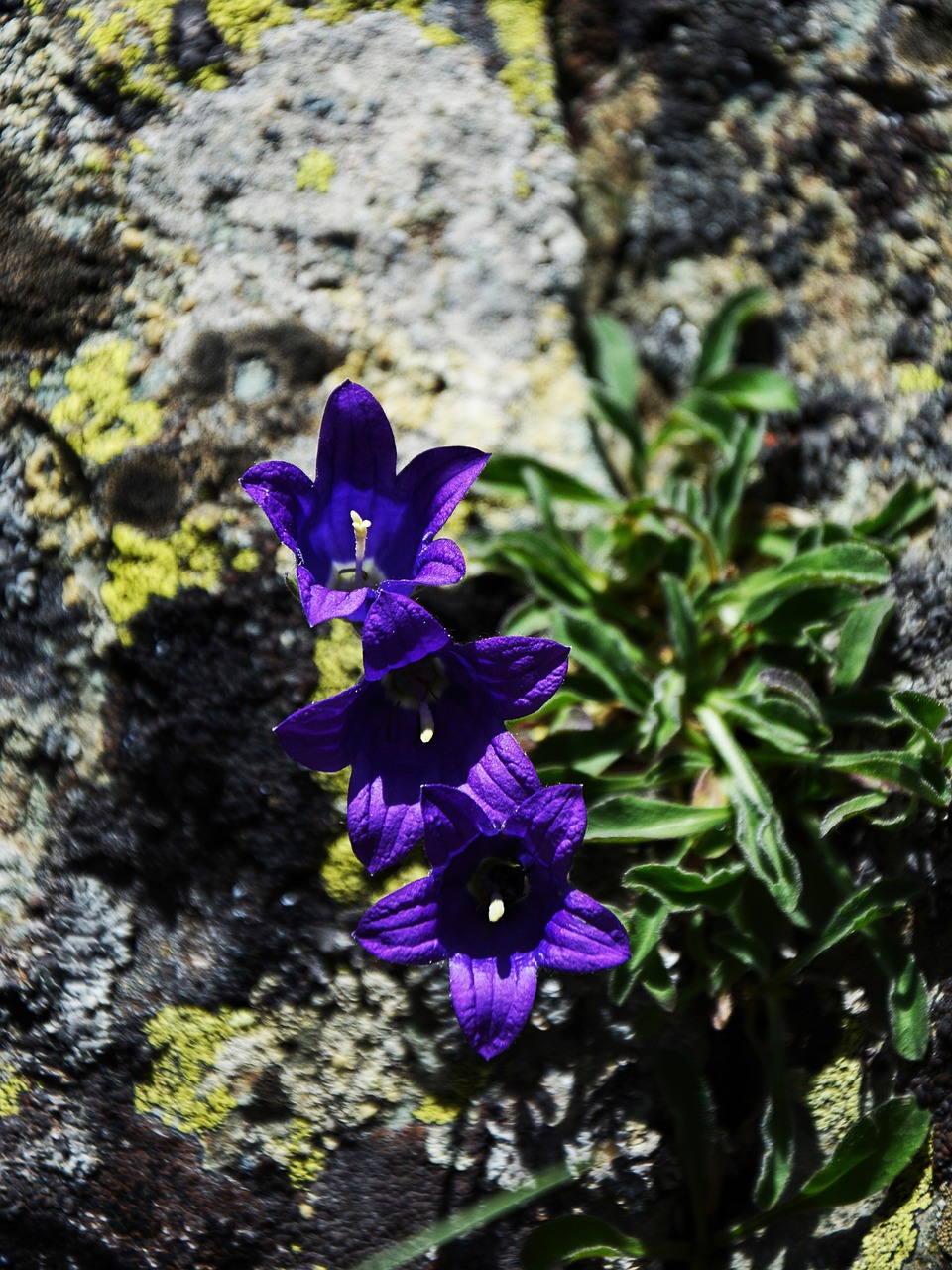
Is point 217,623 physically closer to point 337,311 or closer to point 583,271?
point 337,311

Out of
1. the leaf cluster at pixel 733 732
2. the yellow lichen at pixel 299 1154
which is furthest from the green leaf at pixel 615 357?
the yellow lichen at pixel 299 1154

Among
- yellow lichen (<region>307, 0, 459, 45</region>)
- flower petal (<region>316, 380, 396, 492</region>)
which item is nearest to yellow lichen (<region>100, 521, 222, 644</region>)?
flower petal (<region>316, 380, 396, 492</region>)

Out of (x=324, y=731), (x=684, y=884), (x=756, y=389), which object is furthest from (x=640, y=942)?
(x=756, y=389)

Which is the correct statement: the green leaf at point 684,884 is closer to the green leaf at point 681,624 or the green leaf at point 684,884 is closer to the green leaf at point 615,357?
the green leaf at point 681,624

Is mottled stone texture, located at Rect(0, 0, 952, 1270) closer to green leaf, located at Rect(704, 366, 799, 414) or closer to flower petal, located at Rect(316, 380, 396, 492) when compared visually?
green leaf, located at Rect(704, 366, 799, 414)

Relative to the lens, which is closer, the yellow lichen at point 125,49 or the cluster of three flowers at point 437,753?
the cluster of three flowers at point 437,753

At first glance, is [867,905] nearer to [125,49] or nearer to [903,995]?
[903,995]
